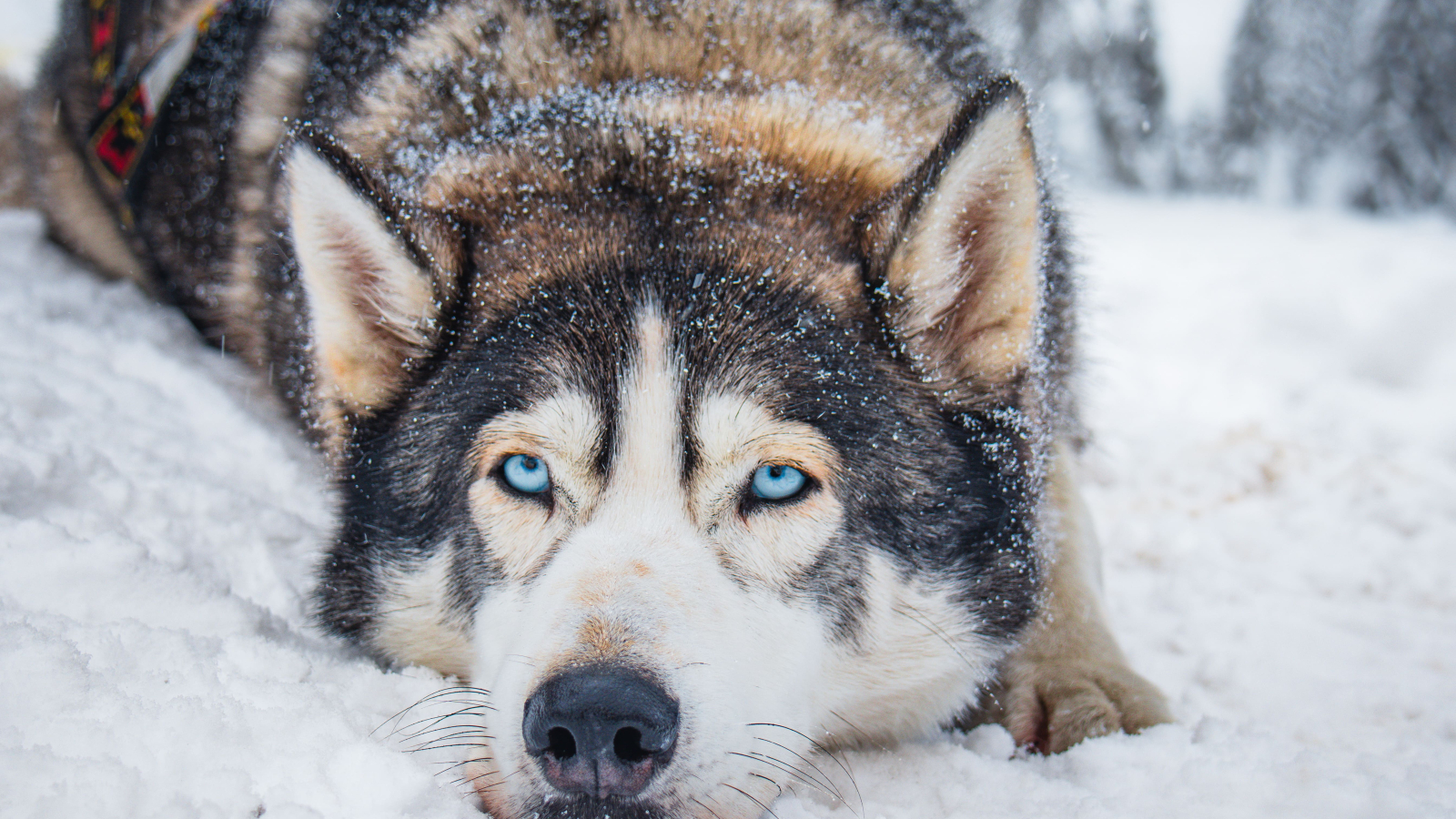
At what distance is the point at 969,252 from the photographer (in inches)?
73.5

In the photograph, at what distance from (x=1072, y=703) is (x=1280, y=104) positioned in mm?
24620

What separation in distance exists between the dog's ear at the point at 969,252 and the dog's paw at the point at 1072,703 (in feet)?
2.39

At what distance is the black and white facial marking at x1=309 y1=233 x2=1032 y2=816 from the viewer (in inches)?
60.1

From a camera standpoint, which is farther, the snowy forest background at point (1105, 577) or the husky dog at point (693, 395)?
the husky dog at point (693, 395)

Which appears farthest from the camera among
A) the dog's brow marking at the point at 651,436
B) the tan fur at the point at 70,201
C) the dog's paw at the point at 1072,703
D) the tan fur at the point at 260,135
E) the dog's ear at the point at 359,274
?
the tan fur at the point at 70,201

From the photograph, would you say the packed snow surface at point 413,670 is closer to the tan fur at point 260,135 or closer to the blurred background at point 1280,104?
the tan fur at point 260,135

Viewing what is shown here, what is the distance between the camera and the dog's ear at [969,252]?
5.64 ft

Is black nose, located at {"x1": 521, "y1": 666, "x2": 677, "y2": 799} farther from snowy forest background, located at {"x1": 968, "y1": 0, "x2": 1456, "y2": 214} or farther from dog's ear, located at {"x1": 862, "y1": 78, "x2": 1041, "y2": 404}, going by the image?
snowy forest background, located at {"x1": 968, "y1": 0, "x2": 1456, "y2": 214}

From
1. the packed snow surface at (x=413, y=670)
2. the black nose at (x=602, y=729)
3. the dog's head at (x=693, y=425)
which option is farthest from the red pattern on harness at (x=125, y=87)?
the black nose at (x=602, y=729)

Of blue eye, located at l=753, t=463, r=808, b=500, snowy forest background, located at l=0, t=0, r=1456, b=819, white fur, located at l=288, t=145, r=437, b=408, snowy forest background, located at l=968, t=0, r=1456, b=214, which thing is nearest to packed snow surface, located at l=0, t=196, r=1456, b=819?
snowy forest background, located at l=0, t=0, r=1456, b=819

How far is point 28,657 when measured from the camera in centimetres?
149

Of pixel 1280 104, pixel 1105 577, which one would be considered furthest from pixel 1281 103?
pixel 1105 577

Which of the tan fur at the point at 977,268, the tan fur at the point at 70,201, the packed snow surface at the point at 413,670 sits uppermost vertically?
the tan fur at the point at 977,268

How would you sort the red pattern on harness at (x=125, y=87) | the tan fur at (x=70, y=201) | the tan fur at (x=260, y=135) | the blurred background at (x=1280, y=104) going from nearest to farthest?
1. the tan fur at (x=260, y=135)
2. the red pattern on harness at (x=125, y=87)
3. the tan fur at (x=70, y=201)
4. the blurred background at (x=1280, y=104)
